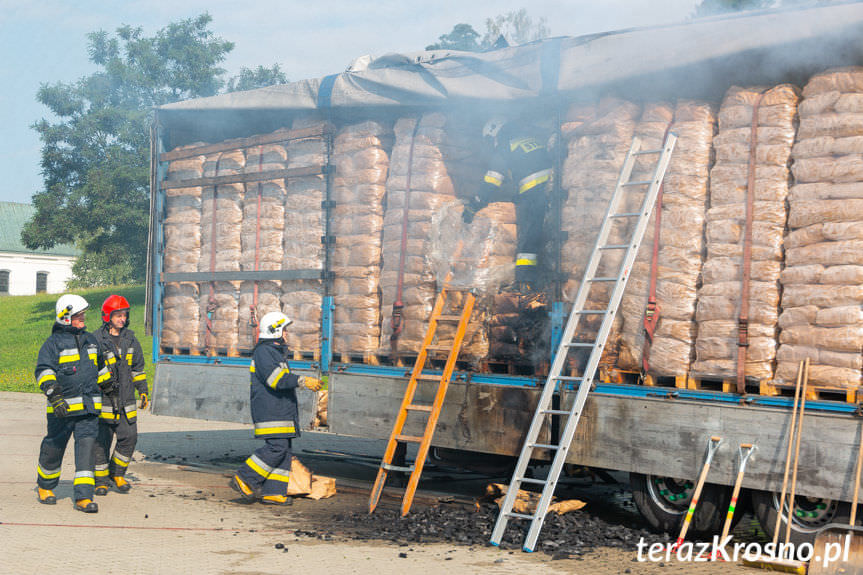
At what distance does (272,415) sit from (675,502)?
3.63 meters

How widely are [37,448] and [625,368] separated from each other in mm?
8578

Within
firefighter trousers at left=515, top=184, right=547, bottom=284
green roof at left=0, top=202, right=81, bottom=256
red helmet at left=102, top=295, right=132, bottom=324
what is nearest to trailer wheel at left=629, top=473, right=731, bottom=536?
firefighter trousers at left=515, top=184, right=547, bottom=284

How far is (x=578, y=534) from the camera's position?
267 inches

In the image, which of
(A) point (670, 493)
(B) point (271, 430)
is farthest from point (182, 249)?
(A) point (670, 493)

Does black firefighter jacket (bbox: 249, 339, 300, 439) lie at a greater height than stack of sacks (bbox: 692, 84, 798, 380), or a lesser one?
lesser

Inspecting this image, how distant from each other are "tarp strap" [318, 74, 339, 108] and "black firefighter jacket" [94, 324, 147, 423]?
2967 millimetres

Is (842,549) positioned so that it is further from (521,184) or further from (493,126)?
(493,126)

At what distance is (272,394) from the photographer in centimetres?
832

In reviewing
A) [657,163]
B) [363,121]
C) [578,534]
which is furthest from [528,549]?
[363,121]

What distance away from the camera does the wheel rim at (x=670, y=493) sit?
265 inches

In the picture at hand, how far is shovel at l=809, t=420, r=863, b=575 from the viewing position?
5520mm

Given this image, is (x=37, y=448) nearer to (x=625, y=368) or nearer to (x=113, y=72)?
(x=625, y=368)

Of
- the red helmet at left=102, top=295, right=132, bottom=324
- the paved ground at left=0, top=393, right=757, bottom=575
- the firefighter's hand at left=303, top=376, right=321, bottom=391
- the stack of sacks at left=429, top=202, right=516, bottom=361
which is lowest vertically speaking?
the paved ground at left=0, top=393, right=757, bottom=575

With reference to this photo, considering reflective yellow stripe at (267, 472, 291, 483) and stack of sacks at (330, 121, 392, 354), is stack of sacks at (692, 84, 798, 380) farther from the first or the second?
reflective yellow stripe at (267, 472, 291, 483)
